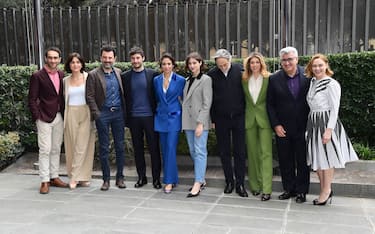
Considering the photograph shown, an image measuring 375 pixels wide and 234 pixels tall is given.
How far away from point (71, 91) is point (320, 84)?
10.1ft

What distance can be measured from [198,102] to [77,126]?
1.68 m

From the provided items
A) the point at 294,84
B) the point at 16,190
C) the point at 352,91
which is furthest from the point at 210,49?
the point at 16,190

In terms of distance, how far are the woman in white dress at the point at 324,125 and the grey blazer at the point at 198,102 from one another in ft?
3.81

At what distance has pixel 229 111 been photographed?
500 cm

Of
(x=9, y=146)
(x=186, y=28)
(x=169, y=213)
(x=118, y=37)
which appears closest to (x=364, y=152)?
(x=169, y=213)

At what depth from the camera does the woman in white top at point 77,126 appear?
5.50m

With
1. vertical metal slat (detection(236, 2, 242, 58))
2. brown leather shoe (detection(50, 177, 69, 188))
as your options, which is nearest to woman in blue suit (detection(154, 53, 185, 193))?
brown leather shoe (detection(50, 177, 69, 188))

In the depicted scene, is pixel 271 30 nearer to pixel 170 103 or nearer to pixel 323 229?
pixel 170 103

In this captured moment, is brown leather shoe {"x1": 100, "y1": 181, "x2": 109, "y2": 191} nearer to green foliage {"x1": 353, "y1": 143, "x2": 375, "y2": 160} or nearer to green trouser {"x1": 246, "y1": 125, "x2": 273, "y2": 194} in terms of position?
green trouser {"x1": 246, "y1": 125, "x2": 273, "y2": 194}

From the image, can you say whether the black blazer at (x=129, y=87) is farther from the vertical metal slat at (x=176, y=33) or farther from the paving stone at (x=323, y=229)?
the vertical metal slat at (x=176, y=33)

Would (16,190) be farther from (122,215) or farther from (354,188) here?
(354,188)

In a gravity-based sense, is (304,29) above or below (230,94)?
above

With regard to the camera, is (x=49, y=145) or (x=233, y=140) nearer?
(x=233, y=140)

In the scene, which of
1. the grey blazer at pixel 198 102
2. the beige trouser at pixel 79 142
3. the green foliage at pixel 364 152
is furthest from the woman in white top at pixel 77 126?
the green foliage at pixel 364 152
